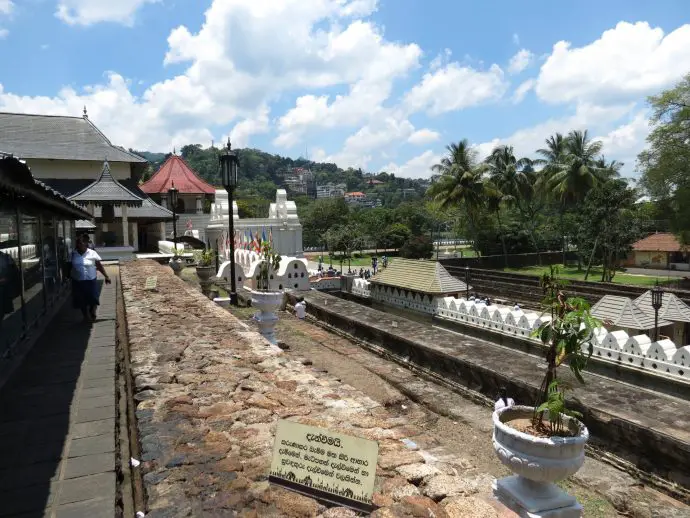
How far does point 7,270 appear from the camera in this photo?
17.4 ft

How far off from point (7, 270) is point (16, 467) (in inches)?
116

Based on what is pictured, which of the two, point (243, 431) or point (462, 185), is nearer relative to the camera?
point (243, 431)

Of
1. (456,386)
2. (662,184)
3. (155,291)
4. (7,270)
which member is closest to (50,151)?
(155,291)

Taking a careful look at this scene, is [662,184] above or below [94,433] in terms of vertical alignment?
above

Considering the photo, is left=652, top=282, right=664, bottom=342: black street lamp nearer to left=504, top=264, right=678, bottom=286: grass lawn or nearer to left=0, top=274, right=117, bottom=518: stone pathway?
left=0, top=274, right=117, bottom=518: stone pathway

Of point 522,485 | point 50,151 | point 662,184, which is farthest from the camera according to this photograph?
point 662,184

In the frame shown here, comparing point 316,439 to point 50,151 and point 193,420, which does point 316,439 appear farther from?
point 50,151

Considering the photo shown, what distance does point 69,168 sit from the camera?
24.2 meters

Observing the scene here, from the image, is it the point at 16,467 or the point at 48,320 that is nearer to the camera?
the point at 16,467

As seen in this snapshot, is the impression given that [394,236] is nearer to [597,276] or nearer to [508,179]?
[508,179]

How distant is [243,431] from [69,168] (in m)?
25.3

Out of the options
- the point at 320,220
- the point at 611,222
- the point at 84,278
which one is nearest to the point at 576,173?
the point at 611,222

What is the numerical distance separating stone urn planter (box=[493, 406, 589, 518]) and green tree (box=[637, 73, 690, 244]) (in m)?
29.2

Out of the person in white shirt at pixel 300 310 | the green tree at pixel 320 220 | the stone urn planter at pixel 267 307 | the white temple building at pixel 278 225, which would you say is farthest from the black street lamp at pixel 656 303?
the green tree at pixel 320 220
